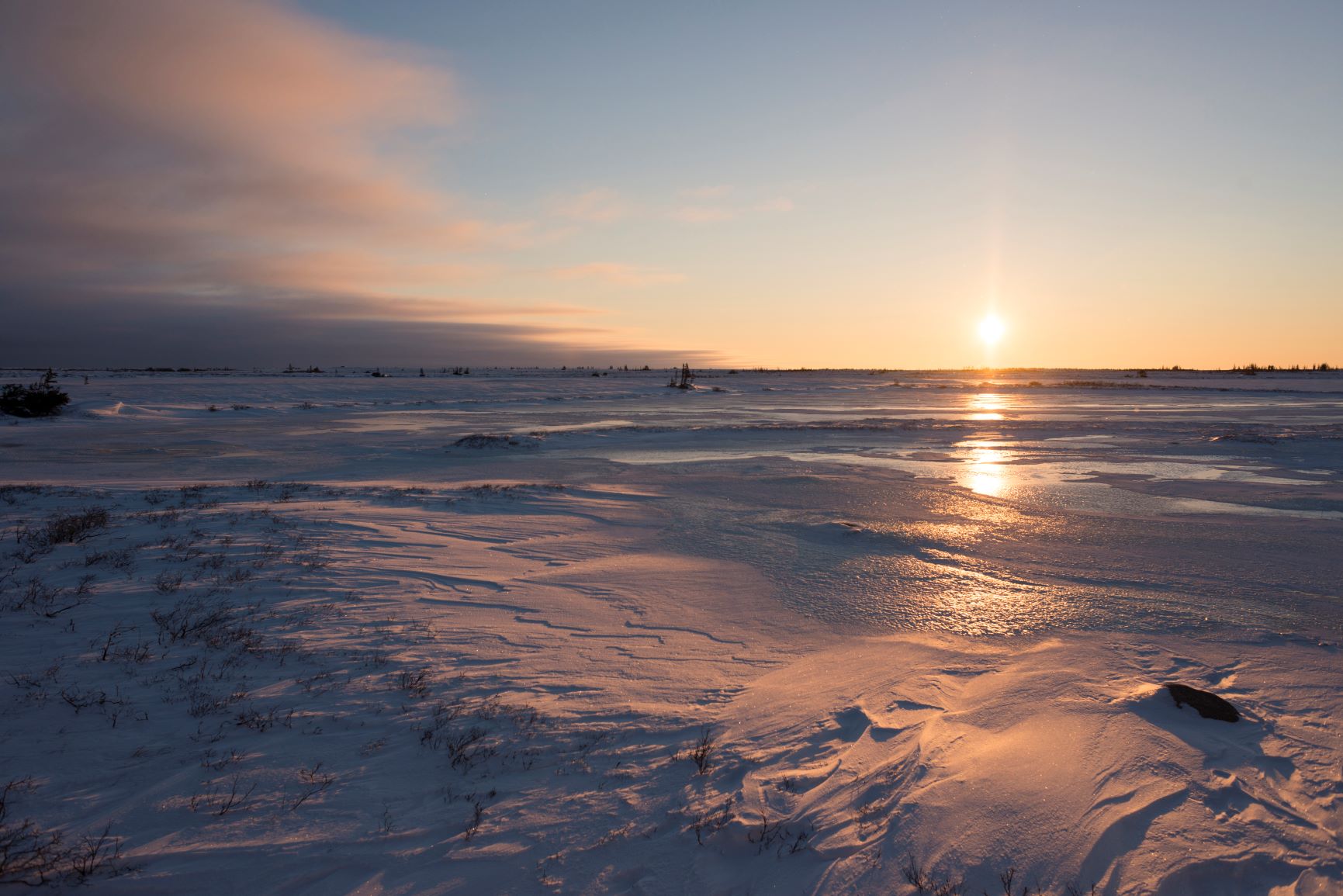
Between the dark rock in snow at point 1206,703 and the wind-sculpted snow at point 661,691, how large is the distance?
0.07 meters

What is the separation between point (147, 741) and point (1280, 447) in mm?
25126

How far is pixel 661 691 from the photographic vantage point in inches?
194

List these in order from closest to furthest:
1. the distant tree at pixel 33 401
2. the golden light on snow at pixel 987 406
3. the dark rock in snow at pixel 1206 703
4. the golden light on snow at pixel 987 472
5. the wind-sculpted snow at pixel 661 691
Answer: the wind-sculpted snow at pixel 661 691
the dark rock in snow at pixel 1206 703
the golden light on snow at pixel 987 472
the distant tree at pixel 33 401
the golden light on snow at pixel 987 406

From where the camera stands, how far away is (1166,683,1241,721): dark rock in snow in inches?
179

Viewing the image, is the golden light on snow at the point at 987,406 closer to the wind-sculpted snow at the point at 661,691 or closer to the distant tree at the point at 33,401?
the wind-sculpted snow at the point at 661,691

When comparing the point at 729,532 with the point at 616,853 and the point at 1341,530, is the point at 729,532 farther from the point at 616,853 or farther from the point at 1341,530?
the point at 1341,530

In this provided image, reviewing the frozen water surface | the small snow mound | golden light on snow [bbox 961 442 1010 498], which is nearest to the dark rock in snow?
the frozen water surface

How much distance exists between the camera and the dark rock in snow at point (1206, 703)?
4543 millimetres

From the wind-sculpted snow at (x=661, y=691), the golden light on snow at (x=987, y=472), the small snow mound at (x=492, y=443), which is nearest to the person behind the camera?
the wind-sculpted snow at (x=661, y=691)

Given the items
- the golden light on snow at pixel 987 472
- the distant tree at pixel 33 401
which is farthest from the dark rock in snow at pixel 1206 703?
the distant tree at pixel 33 401

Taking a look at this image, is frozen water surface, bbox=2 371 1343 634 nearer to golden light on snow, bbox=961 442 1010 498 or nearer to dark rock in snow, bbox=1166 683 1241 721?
golden light on snow, bbox=961 442 1010 498

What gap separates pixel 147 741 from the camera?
3822mm

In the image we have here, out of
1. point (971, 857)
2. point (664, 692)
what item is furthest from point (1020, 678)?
point (664, 692)

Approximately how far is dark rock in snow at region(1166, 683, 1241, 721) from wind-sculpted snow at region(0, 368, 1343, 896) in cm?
7
